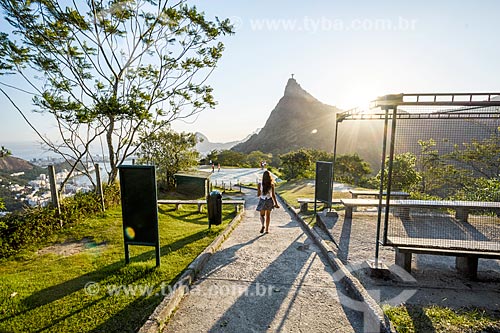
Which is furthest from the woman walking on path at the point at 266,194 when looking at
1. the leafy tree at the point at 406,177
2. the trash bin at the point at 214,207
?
the leafy tree at the point at 406,177

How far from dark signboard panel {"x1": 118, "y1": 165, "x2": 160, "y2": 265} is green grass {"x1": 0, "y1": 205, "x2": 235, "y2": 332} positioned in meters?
0.42

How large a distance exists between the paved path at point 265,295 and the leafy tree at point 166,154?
14160mm

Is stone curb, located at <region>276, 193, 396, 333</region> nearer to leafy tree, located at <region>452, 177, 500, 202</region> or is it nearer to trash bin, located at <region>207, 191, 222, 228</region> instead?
trash bin, located at <region>207, 191, 222, 228</region>

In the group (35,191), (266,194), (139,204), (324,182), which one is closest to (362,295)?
(266,194)

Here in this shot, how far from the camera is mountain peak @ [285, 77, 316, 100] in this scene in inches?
4126

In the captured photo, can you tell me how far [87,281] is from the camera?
3420mm

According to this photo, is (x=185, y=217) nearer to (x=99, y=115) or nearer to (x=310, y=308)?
(x=99, y=115)

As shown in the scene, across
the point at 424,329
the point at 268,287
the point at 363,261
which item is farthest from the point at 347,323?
the point at 363,261

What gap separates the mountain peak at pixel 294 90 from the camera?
4126 inches

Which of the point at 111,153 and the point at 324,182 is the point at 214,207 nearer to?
the point at 324,182

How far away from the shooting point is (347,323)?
256 centimetres

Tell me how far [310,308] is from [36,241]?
18.6 ft

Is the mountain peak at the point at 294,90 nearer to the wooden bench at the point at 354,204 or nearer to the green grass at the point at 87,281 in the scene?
the wooden bench at the point at 354,204

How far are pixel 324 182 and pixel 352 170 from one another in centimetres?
1724
